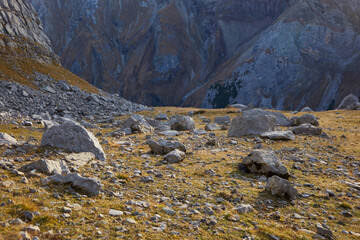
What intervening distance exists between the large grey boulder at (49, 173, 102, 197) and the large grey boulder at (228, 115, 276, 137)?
1955 centimetres

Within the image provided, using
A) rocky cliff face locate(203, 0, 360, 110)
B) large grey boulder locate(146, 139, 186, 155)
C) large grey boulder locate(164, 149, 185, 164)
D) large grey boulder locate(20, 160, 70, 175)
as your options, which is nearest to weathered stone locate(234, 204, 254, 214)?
large grey boulder locate(164, 149, 185, 164)

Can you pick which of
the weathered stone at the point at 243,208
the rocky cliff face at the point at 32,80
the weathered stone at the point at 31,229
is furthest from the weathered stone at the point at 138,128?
the weathered stone at the point at 31,229

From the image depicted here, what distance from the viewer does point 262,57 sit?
6289 inches

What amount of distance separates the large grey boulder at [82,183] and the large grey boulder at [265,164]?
9027 millimetres

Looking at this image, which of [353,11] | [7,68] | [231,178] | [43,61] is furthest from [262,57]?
[231,178]

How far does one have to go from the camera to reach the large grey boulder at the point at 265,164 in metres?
13.4

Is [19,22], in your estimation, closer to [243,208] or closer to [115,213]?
[115,213]

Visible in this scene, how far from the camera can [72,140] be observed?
13609 millimetres

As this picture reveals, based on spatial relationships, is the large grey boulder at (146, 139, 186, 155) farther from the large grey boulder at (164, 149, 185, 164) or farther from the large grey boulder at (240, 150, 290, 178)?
the large grey boulder at (240, 150, 290, 178)

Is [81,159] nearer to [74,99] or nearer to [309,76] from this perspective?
[74,99]

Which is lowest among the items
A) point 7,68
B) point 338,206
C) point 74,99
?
point 338,206

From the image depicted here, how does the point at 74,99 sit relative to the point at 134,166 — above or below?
above

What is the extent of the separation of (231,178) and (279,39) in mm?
165880

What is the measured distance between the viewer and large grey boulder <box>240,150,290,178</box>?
1343 centimetres
